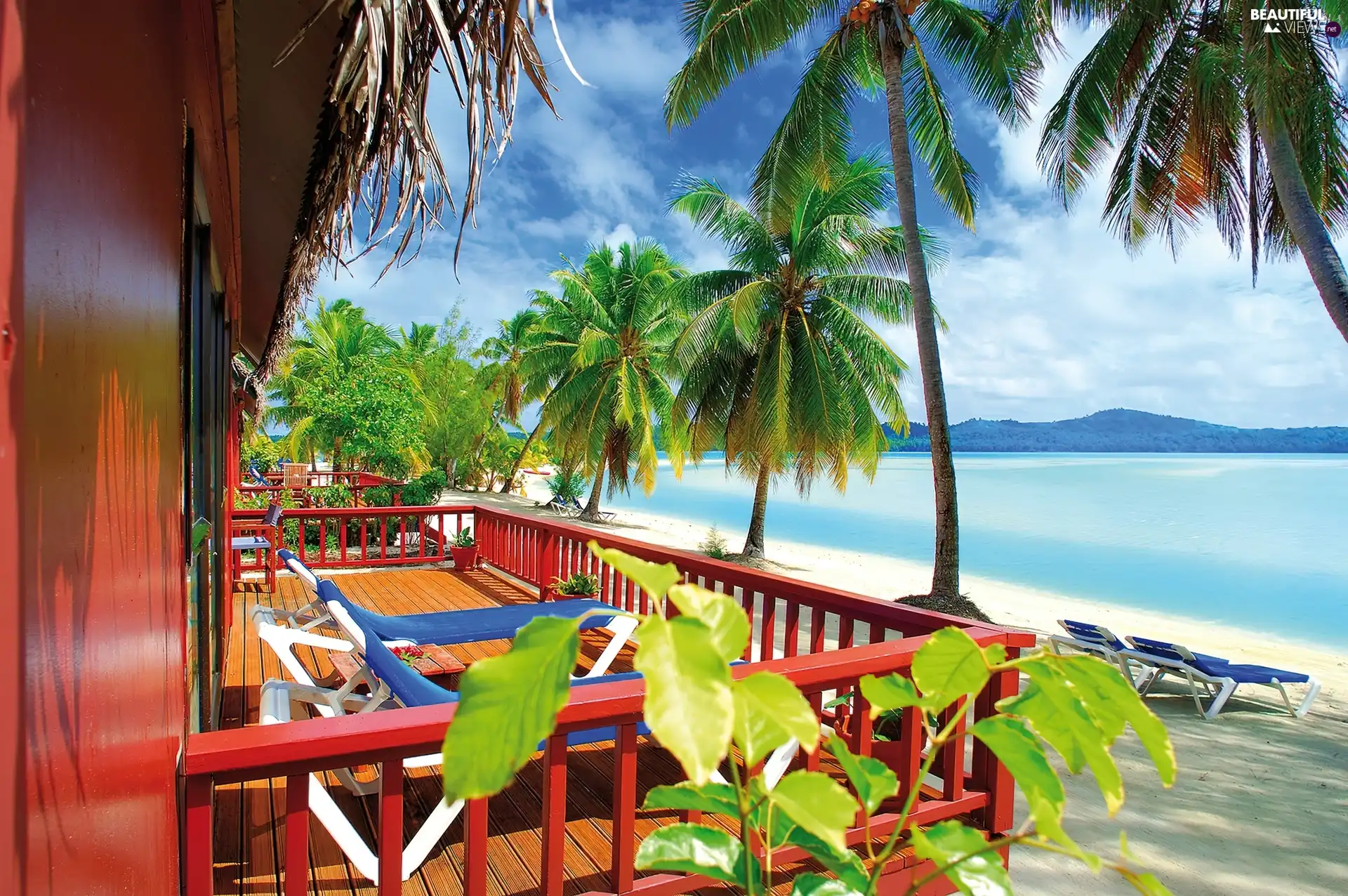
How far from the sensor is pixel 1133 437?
105688mm

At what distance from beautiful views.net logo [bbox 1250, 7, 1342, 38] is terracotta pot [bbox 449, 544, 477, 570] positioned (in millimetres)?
10191

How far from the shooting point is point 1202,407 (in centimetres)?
8831

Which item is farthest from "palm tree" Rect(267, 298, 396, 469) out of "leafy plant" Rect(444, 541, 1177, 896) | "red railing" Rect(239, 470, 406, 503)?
"leafy plant" Rect(444, 541, 1177, 896)

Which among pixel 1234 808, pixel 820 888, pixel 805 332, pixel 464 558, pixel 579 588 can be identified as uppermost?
pixel 805 332

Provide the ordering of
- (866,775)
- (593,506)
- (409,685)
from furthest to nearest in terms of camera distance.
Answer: (593,506), (409,685), (866,775)

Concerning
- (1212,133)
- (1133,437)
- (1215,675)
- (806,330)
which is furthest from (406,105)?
(1133,437)

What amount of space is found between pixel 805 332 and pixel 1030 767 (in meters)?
15.2

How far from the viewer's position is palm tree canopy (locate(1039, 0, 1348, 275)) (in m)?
8.59

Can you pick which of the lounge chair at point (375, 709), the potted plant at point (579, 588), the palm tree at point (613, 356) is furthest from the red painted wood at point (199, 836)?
the palm tree at point (613, 356)

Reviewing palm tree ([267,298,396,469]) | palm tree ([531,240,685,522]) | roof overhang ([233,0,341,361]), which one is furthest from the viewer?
palm tree ([267,298,396,469])

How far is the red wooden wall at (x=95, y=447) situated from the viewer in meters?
0.62

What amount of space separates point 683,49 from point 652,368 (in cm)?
1032

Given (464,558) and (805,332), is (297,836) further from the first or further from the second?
(805,332)

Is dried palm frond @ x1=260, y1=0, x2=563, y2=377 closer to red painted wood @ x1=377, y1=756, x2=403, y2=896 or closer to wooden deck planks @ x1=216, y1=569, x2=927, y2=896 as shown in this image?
red painted wood @ x1=377, y1=756, x2=403, y2=896
